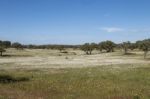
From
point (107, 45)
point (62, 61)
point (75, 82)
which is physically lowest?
point (62, 61)

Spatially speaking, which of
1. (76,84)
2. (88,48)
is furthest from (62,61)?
(88,48)

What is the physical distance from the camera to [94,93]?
25641 mm

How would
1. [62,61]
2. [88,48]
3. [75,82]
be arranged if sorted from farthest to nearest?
[88,48], [62,61], [75,82]

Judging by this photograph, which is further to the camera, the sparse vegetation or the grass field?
the sparse vegetation

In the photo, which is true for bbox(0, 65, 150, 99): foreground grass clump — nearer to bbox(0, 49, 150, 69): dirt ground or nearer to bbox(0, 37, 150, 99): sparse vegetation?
bbox(0, 37, 150, 99): sparse vegetation

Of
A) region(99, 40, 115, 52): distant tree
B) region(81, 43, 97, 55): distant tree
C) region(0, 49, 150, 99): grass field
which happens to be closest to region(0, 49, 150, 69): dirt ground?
region(0, 49, 150, 99): grass field

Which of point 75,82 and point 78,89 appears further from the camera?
point 75,82

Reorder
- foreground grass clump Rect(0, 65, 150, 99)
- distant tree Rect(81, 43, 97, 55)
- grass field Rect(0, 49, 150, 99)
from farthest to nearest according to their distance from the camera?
1. distant tree Rect(81, 43, 97, 55)
2. grass field Rect(0, 49, 150, 99)
3. foreground grass clump Rect(0, 65, 150, 99)

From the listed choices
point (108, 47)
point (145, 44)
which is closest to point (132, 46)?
point (108, 47)

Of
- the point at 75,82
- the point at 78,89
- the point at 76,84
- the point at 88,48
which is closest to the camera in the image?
the point at 78,89

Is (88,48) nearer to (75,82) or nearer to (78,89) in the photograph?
(75,82)

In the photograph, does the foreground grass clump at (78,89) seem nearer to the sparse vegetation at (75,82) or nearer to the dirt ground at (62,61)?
the sparse vegetation at (75,82)

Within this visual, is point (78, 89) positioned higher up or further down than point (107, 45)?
further down

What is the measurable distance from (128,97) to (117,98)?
2.96 ft
